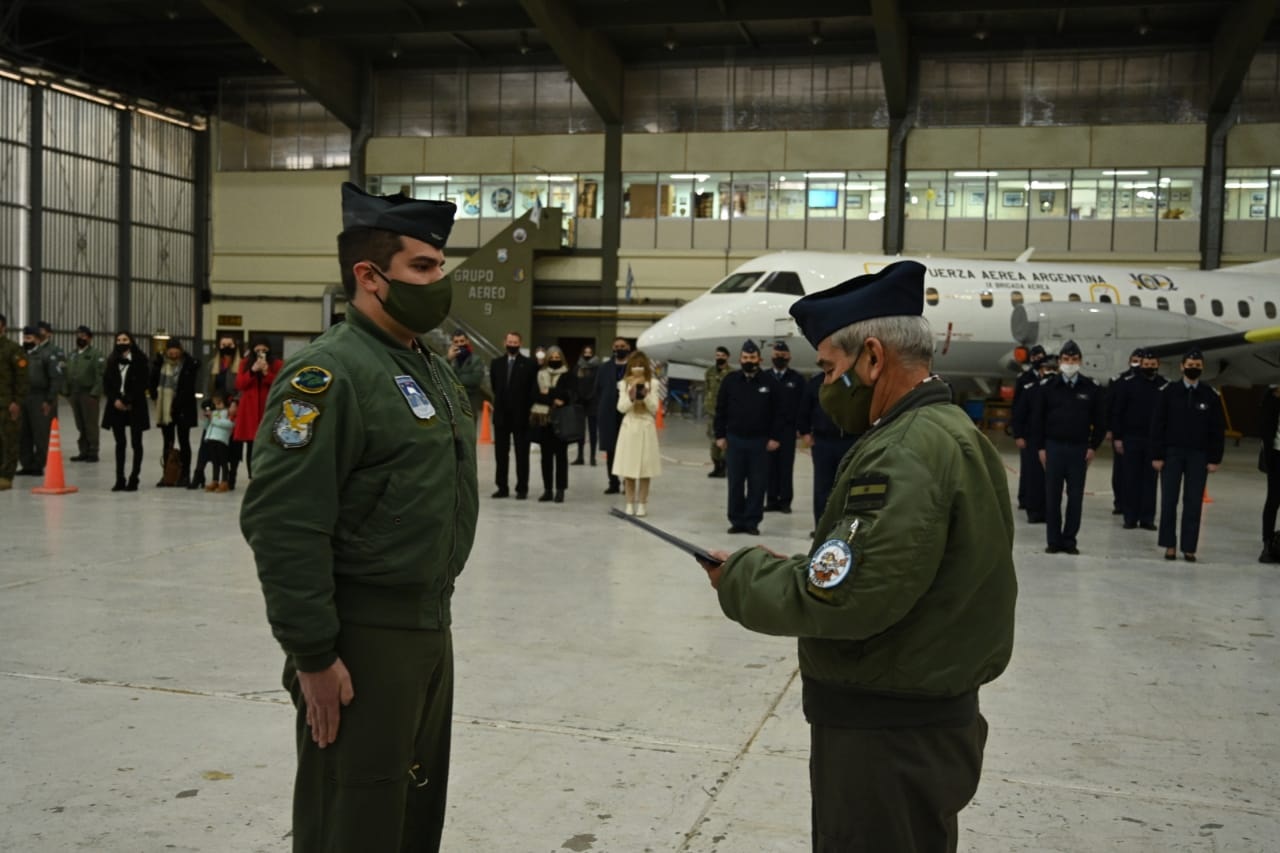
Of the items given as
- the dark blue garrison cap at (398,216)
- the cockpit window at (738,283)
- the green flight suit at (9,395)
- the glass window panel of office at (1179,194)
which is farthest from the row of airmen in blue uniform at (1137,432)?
the glass window panel of office at (1179,194)

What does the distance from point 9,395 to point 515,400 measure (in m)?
5.26

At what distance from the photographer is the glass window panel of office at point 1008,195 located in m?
29.7

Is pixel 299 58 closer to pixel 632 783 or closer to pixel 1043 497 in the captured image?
pixel 1043 497

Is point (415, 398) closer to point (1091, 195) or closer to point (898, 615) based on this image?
point (898, 615)

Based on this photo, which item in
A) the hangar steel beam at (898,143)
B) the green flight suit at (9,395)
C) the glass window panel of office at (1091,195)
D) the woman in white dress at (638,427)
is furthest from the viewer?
the glass window panel of office at (1091,195)

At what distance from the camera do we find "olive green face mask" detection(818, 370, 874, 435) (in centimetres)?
239

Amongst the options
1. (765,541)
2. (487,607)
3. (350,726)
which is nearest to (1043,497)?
(765,541)

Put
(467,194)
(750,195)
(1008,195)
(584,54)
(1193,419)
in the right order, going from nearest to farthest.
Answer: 1. (1193,419)
2. (584,54)
3. (1008,195)
4. (750,195)
5. (467,194)

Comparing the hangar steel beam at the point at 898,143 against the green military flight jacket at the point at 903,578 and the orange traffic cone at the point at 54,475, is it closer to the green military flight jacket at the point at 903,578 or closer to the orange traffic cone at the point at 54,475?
the orange traffic cone at the point at 54,475

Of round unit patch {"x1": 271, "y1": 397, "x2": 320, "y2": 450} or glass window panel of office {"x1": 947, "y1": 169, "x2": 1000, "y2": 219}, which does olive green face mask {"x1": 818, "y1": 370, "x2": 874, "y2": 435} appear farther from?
glass window panel of office {"x1": 947, "y1": 169, "x2": 1000, "y2": 219}

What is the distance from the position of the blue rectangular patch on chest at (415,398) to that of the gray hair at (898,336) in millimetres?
949

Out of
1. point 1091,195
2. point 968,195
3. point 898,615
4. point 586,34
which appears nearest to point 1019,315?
point 968,195

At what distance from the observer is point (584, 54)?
2870 cm

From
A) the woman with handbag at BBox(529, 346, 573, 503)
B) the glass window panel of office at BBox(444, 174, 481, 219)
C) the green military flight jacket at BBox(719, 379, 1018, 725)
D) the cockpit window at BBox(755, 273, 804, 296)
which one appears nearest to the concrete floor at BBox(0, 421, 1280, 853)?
the green military flight jacket at BBox(719, 379, 1018, 725)
